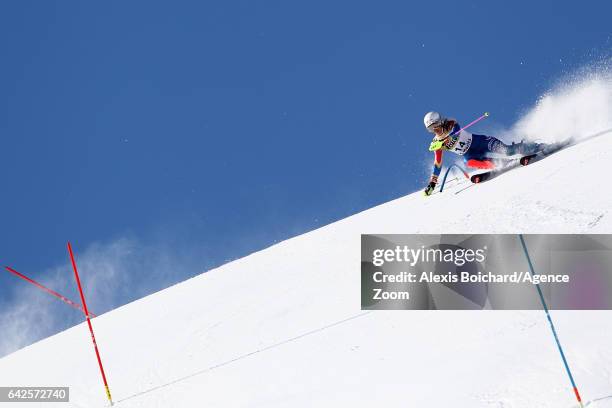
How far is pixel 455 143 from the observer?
548 inches

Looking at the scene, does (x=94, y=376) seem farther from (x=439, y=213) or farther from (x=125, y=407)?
(x=439, y=213)

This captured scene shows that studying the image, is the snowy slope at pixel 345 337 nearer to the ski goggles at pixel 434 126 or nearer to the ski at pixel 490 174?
the ski at pixel 490 174

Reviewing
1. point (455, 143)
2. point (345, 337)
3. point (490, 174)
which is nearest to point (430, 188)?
point (455, 143)

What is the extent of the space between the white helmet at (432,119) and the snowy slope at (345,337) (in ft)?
4.53

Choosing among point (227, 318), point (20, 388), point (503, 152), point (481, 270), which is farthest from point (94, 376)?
point (503, 152)

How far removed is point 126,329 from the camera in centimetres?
1176

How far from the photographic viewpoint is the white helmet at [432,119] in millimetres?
13820

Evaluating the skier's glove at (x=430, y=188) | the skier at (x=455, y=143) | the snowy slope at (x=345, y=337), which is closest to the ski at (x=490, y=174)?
the snowy slope at (x=345, y=337)

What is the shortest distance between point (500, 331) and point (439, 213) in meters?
4.33

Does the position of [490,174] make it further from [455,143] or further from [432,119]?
[432,119]

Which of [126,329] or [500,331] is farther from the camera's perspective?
[126,329]

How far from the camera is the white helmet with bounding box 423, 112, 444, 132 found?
45.3ft

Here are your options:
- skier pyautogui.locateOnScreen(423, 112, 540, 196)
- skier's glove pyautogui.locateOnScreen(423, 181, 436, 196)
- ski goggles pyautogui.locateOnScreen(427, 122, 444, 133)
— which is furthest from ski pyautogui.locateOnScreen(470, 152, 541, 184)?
ski goggles pyautogui.locateOnScreen(427, 122, 444, 133)

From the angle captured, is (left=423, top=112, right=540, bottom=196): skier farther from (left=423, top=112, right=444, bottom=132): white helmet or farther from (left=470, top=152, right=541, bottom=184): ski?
(left=470, top=152, right=541, bottom=184): ski
